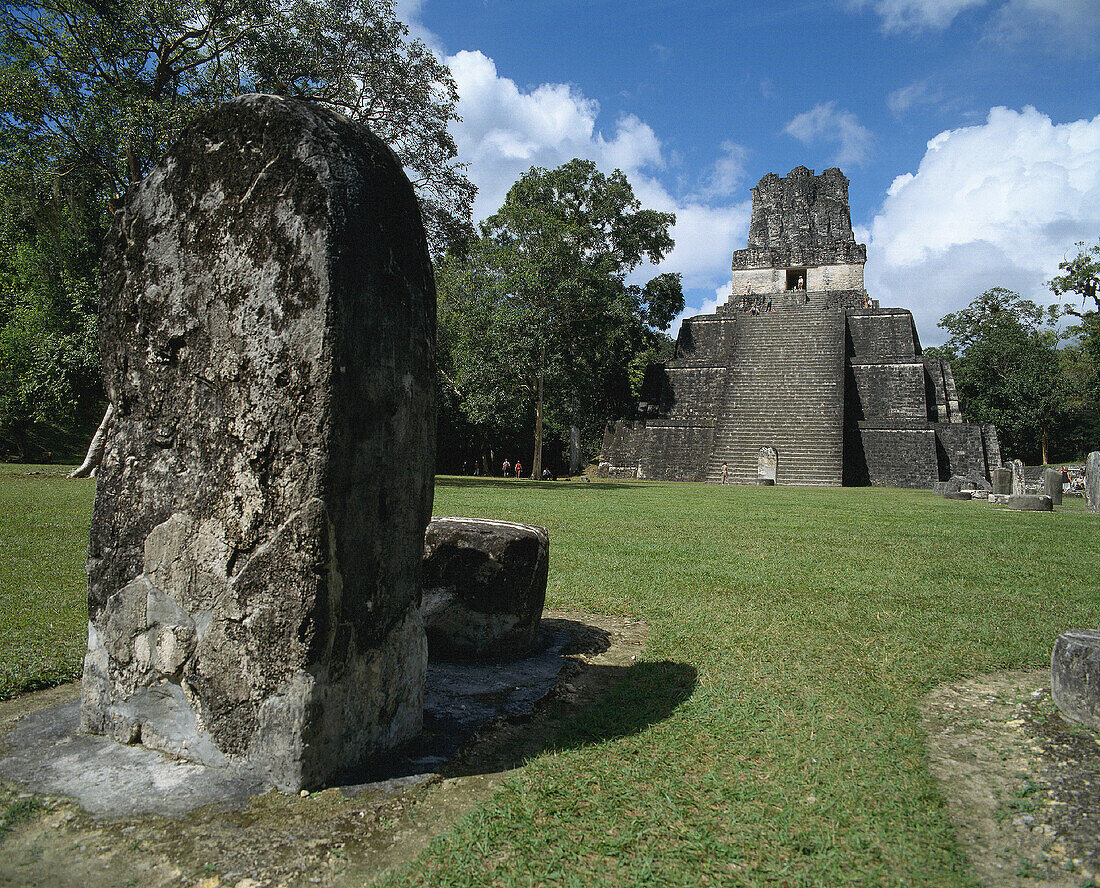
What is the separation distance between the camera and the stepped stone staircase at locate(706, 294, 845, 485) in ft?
70.3

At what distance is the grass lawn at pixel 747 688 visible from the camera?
1.90m

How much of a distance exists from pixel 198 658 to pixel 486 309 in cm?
→ 1982

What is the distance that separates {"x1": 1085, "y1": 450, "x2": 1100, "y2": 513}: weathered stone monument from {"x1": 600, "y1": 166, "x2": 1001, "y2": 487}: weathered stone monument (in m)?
5.16

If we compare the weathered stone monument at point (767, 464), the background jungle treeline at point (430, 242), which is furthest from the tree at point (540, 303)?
the weathered stone monument at point (767, 464)

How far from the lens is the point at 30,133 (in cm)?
1191

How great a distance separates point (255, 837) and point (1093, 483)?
1496cm

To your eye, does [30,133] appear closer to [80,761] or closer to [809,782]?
[80,761]

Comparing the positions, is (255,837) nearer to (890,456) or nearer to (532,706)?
(532,706)

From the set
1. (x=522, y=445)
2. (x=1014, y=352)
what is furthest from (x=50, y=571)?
(x=1014, y=352)

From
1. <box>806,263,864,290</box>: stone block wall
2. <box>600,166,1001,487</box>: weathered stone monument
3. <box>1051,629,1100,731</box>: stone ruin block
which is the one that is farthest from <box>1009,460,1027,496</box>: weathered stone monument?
<box>806,263,864,290</box>: stone block wall

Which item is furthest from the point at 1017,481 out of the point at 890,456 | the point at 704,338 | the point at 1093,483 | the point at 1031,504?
the point at 704,338

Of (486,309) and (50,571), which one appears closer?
(50,571)

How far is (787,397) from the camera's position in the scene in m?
24.2

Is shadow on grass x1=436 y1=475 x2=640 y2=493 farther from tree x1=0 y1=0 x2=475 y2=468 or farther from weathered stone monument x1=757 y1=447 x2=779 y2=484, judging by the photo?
tree x1=0 y1=0 x2=475 y2=468
